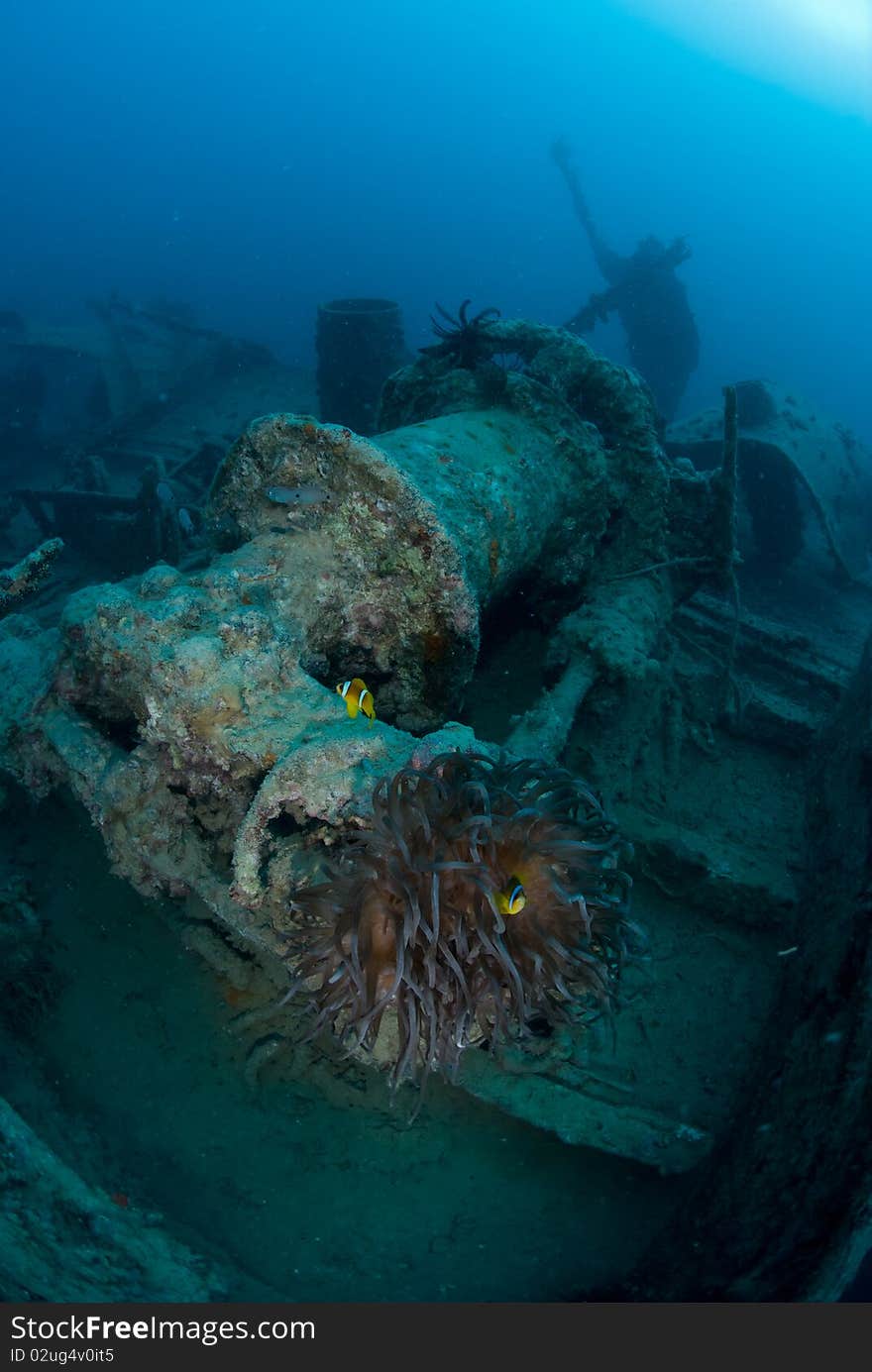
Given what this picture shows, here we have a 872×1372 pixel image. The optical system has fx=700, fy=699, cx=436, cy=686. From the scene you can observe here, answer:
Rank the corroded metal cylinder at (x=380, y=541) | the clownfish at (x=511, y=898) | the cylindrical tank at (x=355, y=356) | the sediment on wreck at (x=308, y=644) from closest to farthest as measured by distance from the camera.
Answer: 1. the clownfish at (x=511, y=898)
2. the sediment on wreck at (x=308, y=644)
3. the corroded metal cylinder at (x=380, y=541)
4. the cylindrical tank at (x=355, y=356)

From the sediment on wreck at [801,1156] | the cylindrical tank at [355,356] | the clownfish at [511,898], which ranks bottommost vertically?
the sediment on wreck at [801,1156]

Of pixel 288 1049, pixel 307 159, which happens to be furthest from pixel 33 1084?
pixel 307 159

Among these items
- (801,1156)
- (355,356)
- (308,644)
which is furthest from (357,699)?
(355,356)

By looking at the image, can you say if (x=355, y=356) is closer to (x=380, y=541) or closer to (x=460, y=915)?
(x=380, y=541)

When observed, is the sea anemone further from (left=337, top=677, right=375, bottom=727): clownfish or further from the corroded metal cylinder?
the corroded metal cylinder

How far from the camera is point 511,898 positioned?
2.34 meters

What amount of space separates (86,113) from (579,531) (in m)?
181

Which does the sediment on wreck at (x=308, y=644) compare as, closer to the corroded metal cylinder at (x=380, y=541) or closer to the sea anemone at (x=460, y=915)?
the corroded metal cylinder at (x=380, y=541)

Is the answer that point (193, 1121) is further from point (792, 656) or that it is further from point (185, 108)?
point (185, 108)

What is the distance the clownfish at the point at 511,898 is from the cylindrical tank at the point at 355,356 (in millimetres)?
11133

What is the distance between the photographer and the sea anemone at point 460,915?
2389 mm

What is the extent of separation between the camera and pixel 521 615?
639 centimetres

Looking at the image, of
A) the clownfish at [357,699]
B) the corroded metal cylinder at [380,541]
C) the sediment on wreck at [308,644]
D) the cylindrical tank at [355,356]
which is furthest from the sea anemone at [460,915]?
the cylindrical tank at [355,356]

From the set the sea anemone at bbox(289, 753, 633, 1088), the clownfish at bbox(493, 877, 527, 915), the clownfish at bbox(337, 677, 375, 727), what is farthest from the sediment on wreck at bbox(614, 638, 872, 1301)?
the clownfish at bbox(337, 677, 375, 727)
